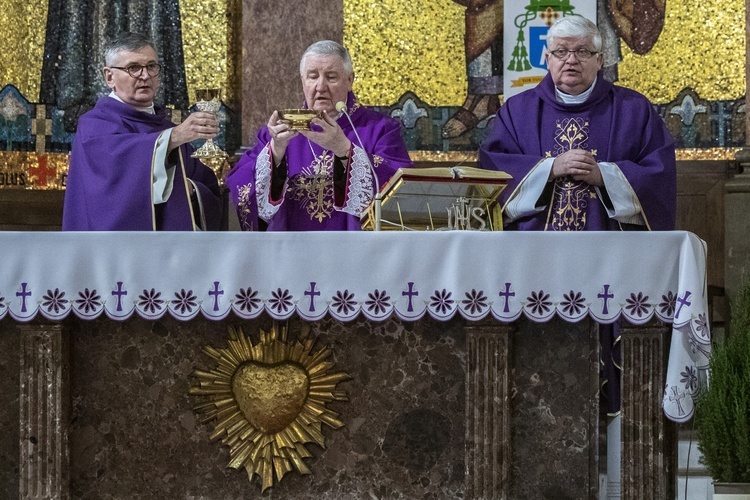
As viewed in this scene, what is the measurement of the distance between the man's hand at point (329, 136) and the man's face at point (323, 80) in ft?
0.99

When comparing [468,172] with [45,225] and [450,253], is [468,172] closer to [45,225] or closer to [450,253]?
[450,253]

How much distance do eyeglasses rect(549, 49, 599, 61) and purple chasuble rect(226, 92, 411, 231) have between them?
29.0 inches

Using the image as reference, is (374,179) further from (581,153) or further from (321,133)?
(581,153)

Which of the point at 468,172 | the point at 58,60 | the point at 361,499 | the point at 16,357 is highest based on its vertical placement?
the point at 58,60

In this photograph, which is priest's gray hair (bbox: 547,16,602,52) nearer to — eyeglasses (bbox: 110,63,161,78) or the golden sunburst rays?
eyeglasses (bbox: 110,63,161,78)

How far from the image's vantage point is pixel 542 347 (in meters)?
4.57

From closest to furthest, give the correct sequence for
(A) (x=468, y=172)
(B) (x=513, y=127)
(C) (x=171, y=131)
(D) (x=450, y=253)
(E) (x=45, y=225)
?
(D) (x=450, y=253), (A) (x=468, y=172), (C) (x=171, y=131), (B) (x=513, y=127), (E) (x=45, y=225)

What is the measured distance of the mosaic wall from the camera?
7203 mm

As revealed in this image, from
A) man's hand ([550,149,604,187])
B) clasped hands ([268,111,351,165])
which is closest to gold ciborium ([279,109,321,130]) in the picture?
clasped hands ([268,111,351,165])

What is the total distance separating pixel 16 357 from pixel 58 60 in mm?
3023

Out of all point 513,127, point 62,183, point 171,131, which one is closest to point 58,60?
point 62,183

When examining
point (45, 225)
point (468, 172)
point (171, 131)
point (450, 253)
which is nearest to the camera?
point (450, 253)

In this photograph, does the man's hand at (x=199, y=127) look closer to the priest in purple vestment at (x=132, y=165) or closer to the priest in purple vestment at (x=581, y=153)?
the priest in purple vestment at (x=132, y=165)

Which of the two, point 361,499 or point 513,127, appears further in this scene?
point 513,127
